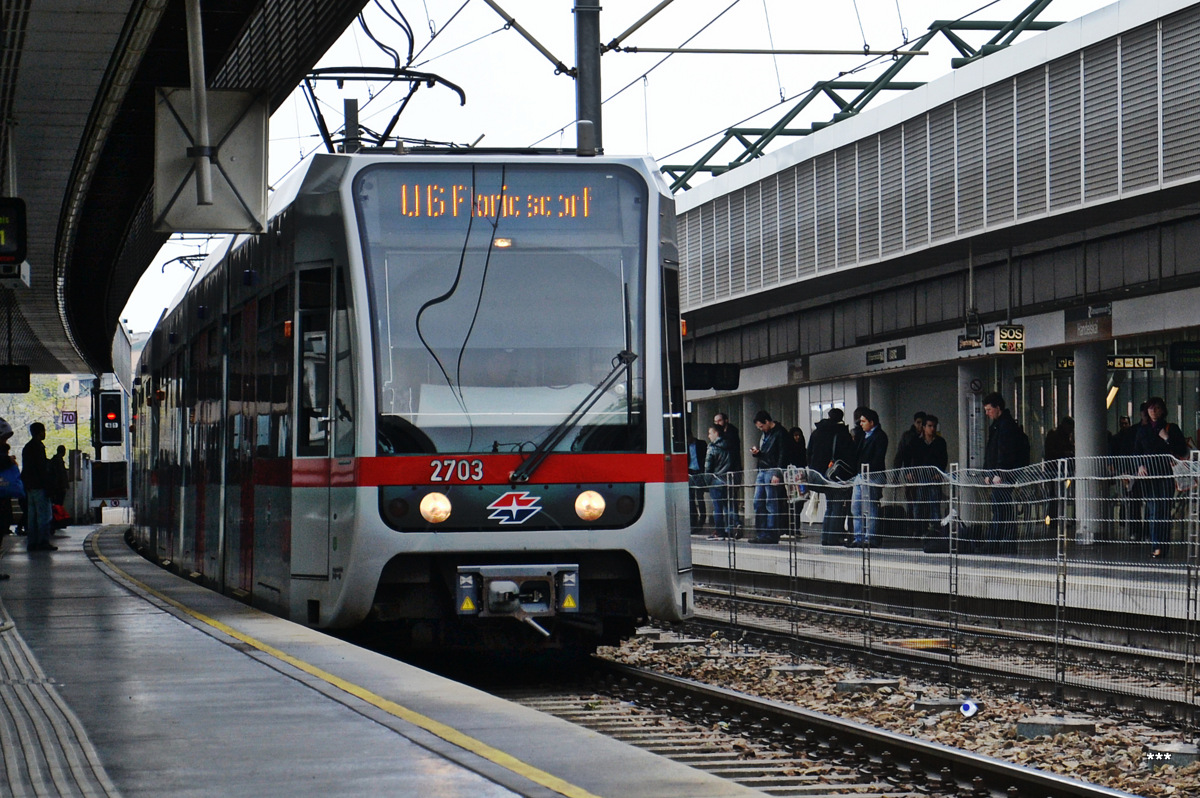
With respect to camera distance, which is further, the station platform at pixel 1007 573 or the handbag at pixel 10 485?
the handbag at pixel 10 485

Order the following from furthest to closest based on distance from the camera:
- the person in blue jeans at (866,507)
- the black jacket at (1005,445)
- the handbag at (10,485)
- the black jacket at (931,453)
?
the black jacket at (931,453) < the black jacket at (1005,445) < the handbag at (10,485) < the person in blue jeans at (866,507)

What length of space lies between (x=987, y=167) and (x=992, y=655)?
9518 mm

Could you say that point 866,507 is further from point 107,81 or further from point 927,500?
point 107,81

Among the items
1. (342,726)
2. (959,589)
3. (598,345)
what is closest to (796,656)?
(959,589)

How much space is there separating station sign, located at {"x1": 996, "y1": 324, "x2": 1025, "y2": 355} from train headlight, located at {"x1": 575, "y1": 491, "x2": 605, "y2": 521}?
1272 cm

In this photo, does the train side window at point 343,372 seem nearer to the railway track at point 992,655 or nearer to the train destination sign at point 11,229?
the railway track at point 992,655

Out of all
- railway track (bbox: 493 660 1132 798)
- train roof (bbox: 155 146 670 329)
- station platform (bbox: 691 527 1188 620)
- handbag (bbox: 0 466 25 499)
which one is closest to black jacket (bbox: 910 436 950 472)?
station platform (bbox: 691 527 1188 620)

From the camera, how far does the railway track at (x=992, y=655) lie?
10094 millimetres

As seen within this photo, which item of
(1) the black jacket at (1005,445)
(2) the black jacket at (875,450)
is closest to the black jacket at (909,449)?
(2) the black jacket at (875,450)

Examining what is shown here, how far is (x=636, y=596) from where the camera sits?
10148 millimetres

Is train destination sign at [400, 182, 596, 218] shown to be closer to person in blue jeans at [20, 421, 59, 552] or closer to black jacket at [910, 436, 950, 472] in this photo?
black jacket at [910, 436, 950, 472]

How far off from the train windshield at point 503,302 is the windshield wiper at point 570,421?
0.06 feet

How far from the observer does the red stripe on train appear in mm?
9758

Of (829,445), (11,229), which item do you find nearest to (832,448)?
(829,445)
